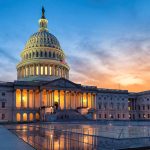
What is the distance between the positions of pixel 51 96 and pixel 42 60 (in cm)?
3119

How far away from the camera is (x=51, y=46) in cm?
14062

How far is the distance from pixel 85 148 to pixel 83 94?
314 ft

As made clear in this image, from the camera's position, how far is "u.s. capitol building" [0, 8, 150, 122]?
103 meters

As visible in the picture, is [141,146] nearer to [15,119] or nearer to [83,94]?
[15,119]

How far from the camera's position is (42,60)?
131250 millimetres

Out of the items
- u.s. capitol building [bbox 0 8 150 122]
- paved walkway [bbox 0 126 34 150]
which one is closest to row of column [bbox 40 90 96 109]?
u.s. capitol building [bbox 0 8 150 122]

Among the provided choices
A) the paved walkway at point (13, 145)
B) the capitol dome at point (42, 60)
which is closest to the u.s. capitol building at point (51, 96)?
the capitol dome at point (42, 60)

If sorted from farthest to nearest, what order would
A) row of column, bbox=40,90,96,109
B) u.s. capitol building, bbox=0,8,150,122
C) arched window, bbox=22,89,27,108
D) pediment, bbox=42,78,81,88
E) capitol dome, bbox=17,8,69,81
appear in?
capitol dome, bbox=17,8,69,81 → row of column, bbox=40,90,96,109 → pediment, bbox=42,78,81,88 → arched window, bbox=22,89,27,108 → u.s. capitol building, bbox=0,8,150,122

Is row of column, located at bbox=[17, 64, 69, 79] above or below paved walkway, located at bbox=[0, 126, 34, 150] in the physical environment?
above

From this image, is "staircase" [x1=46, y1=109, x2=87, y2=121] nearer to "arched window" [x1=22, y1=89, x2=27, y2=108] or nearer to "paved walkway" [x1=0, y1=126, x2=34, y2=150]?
"arched window" [x1=22, y1=89, x2=27, y2=108]

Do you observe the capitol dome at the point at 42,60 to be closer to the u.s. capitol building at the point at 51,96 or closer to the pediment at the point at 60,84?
the u.s. capitol building at the point at 51,96

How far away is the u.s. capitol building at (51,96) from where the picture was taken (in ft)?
339

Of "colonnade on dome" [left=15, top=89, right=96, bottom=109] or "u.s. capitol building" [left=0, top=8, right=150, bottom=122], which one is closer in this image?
"u.s. capitol building" [left=0, top=8, right=150, bottom=122]

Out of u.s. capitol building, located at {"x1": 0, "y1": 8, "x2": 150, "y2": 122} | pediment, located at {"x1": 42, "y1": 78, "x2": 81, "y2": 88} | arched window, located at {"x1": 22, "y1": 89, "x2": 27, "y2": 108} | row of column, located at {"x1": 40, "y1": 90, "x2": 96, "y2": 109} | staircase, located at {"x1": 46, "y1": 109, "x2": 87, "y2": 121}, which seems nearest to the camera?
staircase, located at {"x1": 46, "y1": 109, "x2": 87, "y2": 121}
